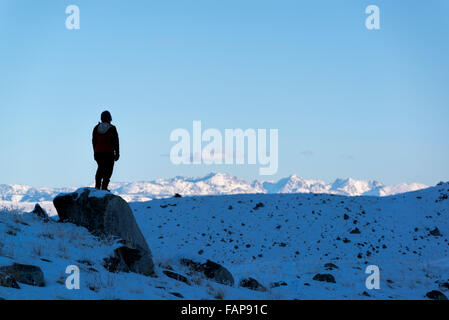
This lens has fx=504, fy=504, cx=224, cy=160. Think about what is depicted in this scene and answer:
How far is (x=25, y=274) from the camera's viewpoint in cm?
985

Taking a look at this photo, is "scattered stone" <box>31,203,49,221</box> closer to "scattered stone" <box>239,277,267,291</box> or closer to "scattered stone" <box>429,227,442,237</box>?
"scattered stone" <box>239,277,267,291</box>

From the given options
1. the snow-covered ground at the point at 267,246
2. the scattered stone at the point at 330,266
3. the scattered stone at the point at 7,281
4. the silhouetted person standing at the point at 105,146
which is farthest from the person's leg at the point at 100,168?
the scattered stone at the point at 330,266

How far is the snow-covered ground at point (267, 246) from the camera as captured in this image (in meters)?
11.8

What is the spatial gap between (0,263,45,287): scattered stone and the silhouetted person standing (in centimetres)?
640

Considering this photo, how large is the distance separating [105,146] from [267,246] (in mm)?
21894

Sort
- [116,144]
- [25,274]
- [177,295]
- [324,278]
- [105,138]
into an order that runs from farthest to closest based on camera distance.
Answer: [324,278] → [116,144] → [105,138] → [177,295] → [25,274]

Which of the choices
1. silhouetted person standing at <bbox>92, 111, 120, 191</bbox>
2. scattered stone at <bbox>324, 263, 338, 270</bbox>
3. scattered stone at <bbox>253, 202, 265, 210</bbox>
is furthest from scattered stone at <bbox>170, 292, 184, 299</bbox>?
scattered stone at <bbox>253, 202, 265, 210</bbox>

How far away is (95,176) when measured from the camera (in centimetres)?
1650

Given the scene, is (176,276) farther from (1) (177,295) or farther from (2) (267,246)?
(2) (267,246)

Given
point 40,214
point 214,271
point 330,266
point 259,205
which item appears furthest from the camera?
point 259,205

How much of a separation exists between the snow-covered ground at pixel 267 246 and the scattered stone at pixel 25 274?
0.79ft

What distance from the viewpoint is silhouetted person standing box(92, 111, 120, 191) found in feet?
52.1

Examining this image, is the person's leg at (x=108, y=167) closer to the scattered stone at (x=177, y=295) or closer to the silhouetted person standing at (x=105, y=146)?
the silhouetted person standing at (x=105, y=146)

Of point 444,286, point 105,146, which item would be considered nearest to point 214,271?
point 105,146
